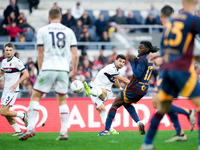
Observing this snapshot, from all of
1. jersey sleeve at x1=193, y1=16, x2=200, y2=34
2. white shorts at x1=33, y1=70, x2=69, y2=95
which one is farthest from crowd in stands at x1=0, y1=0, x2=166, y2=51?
jersey sleeve at x1=193, y1=16, x2=200, y2=34

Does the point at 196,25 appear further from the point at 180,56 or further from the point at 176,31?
the point at 180,56

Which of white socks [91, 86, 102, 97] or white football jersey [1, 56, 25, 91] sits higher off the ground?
white football jersey [1, 56, 25, 91]

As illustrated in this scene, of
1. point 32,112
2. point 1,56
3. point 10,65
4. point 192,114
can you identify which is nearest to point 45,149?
point 32,112

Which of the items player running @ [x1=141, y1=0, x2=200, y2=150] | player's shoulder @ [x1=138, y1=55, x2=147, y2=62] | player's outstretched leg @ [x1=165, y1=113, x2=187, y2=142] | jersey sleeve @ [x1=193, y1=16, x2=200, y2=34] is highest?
jersey sleeve @ [x1=193, y1=16, x2=200, y2=34]

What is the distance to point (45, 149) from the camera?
715 centimetres

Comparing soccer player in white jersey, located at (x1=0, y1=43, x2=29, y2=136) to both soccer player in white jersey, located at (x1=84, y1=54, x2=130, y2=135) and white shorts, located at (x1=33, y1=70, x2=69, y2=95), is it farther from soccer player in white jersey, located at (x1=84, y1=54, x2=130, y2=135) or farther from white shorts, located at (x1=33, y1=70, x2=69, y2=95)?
white shorts, located at (x1=33, y1=70, x2=69, y2=95)

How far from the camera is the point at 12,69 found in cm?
1098

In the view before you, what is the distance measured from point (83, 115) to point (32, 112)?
6.12 m

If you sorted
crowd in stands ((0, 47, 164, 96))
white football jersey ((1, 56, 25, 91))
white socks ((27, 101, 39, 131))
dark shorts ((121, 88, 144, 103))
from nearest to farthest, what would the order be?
1. white socks ((27, 101, 39, 131))
2. dark shorts ((121, 88, 144, 103))
3. white football jersey ((1, 56, 25, 91))
4. crowd in stands ((0, 47, 164, 96))

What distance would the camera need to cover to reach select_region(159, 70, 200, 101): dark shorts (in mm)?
5898

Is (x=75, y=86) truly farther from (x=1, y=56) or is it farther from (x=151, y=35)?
(x=151, y=35)

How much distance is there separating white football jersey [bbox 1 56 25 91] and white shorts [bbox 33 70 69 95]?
2804 millimetres

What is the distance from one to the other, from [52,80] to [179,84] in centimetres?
309

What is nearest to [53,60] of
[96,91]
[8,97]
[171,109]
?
[171,109]
